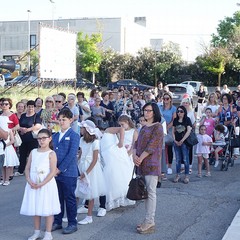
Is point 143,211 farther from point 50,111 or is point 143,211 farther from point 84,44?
point 84,44

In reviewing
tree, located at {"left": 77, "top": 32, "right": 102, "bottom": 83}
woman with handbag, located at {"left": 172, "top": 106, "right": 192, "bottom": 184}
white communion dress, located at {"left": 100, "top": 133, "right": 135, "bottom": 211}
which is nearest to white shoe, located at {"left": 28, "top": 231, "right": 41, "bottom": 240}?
white communion dress, located at {"left": 100, "top": 133, "right": 135, "bottom": 211}

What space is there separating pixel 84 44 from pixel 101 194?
128 feet

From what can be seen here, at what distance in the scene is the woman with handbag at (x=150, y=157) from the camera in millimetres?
7180

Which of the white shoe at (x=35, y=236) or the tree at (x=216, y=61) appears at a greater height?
the tree at (x=216, y=61)

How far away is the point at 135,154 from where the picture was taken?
7375mm

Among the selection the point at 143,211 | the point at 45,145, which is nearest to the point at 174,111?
the point at 143,211

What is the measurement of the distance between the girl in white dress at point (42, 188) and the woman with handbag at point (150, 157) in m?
1.22

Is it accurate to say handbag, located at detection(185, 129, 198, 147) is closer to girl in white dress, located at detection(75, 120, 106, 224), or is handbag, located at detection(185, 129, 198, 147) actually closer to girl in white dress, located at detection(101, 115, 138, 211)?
girl in white dress, located at detection(101, 115, 138, 211)

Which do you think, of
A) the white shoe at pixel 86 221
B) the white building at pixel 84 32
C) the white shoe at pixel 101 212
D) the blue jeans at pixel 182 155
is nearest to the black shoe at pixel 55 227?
the white shoe at pixel 86 221

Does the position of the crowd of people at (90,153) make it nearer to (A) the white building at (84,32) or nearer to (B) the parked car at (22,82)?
(B) the parked car at (22,82)

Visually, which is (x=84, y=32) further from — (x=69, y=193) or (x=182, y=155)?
(x=69, y=193)

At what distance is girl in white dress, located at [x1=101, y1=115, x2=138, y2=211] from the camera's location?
836 centimetres

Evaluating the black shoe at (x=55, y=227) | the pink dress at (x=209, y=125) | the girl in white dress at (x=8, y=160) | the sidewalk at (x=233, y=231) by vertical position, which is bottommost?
the black shoe at (x=55, y=227)

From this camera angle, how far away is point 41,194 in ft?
22.2
